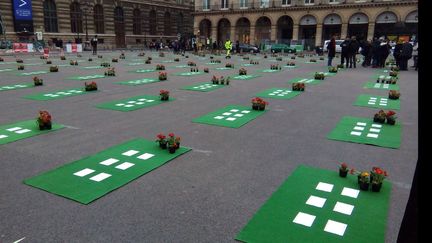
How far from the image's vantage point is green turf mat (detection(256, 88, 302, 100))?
490 inches

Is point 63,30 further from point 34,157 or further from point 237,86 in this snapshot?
point 34,157

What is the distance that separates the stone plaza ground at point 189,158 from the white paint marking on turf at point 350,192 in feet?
0.13

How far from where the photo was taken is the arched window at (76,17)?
169 ft

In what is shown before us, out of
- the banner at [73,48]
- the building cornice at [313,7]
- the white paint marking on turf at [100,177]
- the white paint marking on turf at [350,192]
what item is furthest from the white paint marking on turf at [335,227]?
the building cornice at [313,7]

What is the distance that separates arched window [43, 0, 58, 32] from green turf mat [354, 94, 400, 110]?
48121 mm

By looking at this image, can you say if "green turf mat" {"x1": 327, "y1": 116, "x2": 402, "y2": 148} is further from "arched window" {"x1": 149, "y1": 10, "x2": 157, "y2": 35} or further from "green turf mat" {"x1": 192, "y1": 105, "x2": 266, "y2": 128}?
"arched window" {"x1": 149, "y1": 10, "x2": 157, "y2": 35}

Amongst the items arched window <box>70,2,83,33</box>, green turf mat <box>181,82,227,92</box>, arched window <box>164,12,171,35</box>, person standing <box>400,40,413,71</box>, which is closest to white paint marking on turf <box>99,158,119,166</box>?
green turf mat <box>181,82,227,92</box>

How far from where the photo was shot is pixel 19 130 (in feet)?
25.0

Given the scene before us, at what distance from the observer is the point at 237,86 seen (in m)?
14.8

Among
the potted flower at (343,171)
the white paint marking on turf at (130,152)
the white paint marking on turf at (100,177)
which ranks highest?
the potted flower at (343,171)

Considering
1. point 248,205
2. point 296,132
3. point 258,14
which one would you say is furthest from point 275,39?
point 248,205

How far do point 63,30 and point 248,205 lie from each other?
5307 cm

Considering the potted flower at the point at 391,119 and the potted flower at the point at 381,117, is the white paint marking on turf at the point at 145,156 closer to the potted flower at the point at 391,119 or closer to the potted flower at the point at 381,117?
the potted flower at the point at 381,117

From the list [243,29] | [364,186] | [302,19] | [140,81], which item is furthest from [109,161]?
[243,29]
